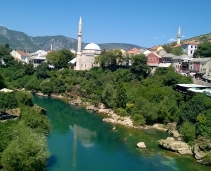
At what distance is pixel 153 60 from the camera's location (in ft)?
138

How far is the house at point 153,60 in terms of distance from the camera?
137 feet

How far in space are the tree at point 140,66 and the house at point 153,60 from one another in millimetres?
2511

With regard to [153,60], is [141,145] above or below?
below

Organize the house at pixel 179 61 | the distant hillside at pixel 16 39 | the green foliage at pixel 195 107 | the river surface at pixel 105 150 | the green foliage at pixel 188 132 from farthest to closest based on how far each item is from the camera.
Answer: the distant hillside at pixel 16 39 → the house at pixel 179 61 → the green foliage at pixel 195 107 → the green foliage at pixel 188 132 → the river surface at pixel 105 150

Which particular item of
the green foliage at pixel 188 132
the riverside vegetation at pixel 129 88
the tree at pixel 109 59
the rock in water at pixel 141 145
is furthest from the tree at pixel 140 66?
the rock in water at pixel 141 145

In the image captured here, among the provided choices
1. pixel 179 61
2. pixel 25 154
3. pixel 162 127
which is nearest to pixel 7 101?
pixel 25 154

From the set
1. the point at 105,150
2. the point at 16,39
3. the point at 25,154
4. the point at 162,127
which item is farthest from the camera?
the point at 16,39

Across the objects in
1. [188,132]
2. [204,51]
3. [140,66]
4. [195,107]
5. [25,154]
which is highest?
[204,51]

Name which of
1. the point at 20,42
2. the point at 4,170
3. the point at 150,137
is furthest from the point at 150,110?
the point at 20,42

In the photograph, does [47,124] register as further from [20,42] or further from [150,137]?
[20,42]

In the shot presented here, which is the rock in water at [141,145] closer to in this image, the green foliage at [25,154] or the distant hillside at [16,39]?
the green foliage at [25,154]

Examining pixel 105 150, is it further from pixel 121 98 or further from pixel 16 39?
pixel 16 39

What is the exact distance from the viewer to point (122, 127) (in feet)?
91.7

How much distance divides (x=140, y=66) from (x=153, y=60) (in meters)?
4.29
